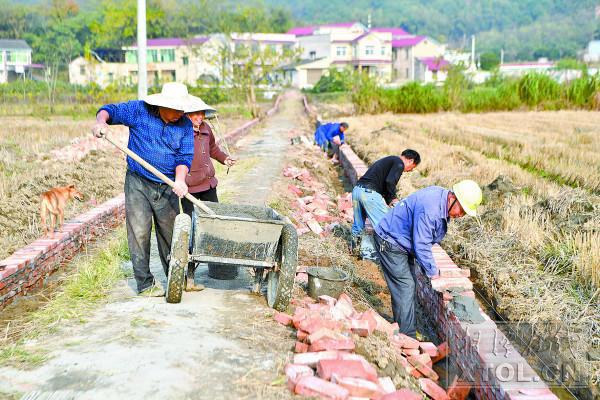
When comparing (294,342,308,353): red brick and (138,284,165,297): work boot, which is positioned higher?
(138,284,165,297): work boot

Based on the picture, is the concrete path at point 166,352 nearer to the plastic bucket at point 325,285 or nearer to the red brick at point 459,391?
the plastic bucket at point 325,285

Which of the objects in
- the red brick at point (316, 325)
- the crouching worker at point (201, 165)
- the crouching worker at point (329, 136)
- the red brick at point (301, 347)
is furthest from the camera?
the crouching worker at point (329, 136)

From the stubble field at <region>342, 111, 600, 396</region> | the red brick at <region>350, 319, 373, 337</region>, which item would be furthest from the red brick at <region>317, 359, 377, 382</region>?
the stubble field at <region>342, 111, 600, 396</region>

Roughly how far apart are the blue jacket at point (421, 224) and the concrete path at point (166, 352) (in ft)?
3.89

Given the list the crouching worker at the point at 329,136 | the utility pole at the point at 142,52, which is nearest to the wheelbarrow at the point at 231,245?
the crouching worker at the point at 329,136

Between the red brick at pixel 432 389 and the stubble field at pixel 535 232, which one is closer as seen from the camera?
the red brick at pixel 432 389

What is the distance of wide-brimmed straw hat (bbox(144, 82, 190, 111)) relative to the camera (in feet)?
15.1

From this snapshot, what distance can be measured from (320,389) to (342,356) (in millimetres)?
411

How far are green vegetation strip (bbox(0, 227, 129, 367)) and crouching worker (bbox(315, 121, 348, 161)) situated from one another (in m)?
7.36

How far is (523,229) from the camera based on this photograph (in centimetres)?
639

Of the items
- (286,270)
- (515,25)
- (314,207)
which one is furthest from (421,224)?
(515,25)

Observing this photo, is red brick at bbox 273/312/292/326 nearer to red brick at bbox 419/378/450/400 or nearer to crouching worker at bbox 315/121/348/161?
red brick at bbox 419/378/450/400

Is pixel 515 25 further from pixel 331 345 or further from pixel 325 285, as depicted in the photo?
pixel 331 345

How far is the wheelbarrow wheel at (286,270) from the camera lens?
4.59 metres
